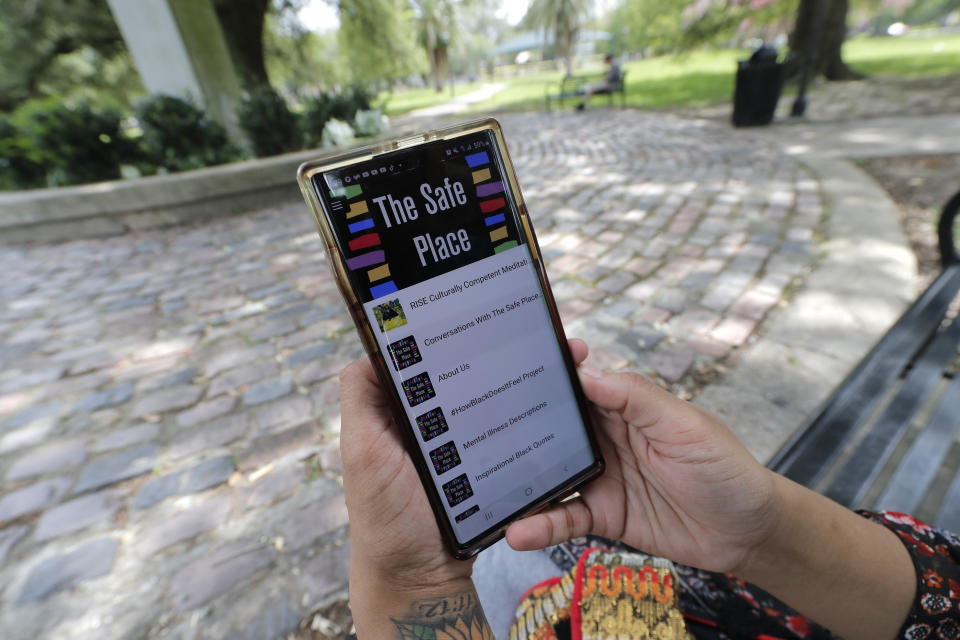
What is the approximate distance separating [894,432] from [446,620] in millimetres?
1596

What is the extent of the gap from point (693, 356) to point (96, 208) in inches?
307

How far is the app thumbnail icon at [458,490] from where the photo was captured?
1038mm

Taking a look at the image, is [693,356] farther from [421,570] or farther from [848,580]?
[421,570]

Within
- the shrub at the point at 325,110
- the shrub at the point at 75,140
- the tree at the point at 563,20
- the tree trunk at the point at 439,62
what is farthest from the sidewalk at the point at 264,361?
the tree at the point at 563,20

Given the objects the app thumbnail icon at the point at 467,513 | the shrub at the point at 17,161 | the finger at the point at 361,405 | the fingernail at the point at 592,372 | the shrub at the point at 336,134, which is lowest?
the app thumbnail icon at the point at 467,513

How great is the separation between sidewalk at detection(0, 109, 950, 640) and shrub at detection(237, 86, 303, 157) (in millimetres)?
3095

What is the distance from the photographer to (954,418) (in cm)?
152

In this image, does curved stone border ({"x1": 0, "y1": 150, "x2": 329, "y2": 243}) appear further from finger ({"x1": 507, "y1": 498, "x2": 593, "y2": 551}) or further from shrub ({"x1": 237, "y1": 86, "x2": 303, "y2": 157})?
finger ({"x1": 507, "y1": 498, "x2": 593, "y2": 551})

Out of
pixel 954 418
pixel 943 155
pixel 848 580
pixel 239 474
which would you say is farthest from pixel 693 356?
pixel 943 155

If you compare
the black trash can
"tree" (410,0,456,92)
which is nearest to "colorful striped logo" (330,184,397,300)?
the black trash can

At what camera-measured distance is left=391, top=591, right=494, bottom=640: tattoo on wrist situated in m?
0.97

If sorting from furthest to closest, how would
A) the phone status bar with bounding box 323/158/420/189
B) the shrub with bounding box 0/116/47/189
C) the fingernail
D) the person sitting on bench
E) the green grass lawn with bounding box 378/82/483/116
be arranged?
the green grass lawn with bounding box 378/82/483/116, the person sitting on bench, the shrub with bounding box 0/116/47/189, the fingernail, the phone status bar with bounding box 323/158/420/189

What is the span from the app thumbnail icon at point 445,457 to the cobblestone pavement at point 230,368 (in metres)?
1.07

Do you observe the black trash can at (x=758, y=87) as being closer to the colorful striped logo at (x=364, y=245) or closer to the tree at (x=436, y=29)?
the colorful striped logo at (x=364, y=245)
